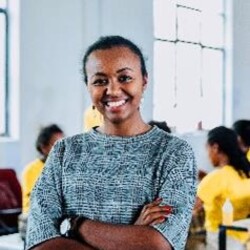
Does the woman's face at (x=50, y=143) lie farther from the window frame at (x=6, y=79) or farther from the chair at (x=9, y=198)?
the window frame at (x=6, y=79)

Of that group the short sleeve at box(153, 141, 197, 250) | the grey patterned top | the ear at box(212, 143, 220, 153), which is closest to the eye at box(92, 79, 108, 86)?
the grey patterned top

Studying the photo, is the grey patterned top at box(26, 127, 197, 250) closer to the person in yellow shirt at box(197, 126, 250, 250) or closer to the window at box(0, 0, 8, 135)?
the person in yellow shirt at box(197, 126, 250, 250)

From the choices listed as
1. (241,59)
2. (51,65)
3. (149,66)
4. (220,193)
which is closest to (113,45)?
(149,66)

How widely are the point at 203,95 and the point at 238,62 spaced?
81 cm

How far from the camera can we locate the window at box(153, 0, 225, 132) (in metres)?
7.63

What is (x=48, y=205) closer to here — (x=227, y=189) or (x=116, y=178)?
(x=116, y=178)

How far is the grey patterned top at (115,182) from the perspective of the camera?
4.77 ft

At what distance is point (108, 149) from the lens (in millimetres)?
1513

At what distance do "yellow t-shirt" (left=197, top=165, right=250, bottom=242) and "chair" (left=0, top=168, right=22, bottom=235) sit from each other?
5.17 feet

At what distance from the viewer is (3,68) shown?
18.3 ft

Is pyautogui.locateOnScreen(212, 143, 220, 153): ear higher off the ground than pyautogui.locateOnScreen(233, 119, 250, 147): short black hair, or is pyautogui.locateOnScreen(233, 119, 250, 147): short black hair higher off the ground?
pyautogui.locateOnScreen(233, 119, 250, 147): short black hair

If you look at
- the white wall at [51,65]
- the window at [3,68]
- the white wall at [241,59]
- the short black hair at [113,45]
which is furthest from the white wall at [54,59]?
the short black hair at [113,45]

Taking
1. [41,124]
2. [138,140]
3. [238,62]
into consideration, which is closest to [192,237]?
[138,140]

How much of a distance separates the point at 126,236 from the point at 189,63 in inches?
271
